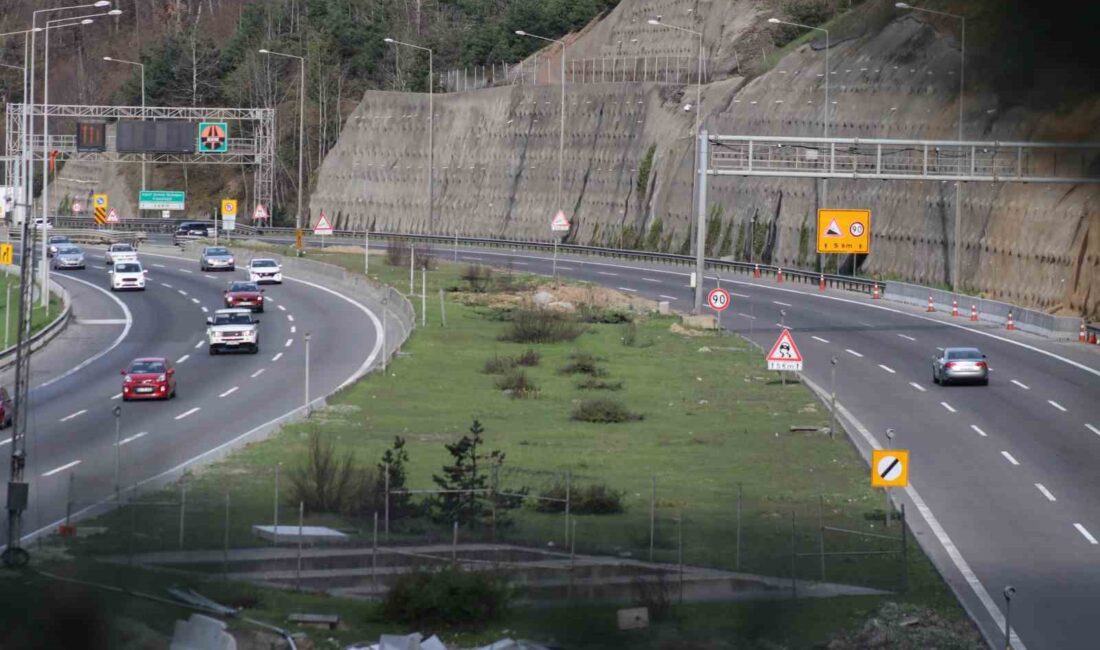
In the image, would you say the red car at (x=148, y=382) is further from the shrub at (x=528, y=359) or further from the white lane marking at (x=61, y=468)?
the shrub at (x=528, y=359)

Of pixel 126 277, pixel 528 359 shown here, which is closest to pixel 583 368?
pixel 528 359

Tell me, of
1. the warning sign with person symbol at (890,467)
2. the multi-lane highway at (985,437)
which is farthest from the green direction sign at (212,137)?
the warning sign with person symbol at (890,467)

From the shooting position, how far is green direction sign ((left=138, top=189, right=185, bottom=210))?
118062 mm

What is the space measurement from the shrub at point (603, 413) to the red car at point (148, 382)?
43.0ft

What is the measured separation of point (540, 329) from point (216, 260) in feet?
109

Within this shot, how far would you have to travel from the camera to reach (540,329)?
6575cm

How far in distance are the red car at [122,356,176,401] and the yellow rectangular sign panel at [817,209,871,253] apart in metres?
39.1

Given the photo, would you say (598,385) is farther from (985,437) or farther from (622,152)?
(622,152)

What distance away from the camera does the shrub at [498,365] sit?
54944 millimetres

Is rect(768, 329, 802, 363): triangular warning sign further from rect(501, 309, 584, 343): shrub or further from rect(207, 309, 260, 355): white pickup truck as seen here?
rect(207, 309, 260, 355): white pickup truck

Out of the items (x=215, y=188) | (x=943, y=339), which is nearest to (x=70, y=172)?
(x=215, y=188)

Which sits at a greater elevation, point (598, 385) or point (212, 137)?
point (212, 137)

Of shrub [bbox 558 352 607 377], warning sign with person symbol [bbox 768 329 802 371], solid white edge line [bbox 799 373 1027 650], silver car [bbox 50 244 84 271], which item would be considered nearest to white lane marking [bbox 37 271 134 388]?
silver car [bbox 50 244 84 271]

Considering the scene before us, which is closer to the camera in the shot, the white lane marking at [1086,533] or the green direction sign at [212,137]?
the white lane marking at [1086,533]
